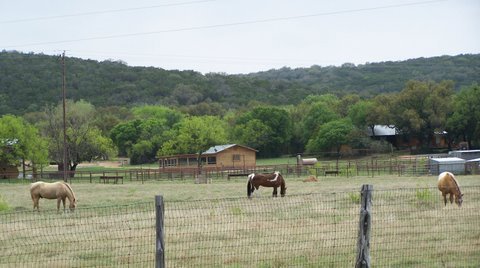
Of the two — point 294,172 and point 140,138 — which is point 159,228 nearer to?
point 294,172

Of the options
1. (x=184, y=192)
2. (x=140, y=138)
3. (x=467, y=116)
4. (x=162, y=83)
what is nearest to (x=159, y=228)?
(x=184, y=192)

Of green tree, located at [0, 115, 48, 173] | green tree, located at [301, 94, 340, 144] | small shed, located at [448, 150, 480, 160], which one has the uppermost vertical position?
green tree, located at [301, 94, 340, 144]

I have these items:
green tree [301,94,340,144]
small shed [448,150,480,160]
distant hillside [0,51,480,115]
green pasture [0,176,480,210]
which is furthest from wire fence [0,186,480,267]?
distant hillside [0,51,480,115]

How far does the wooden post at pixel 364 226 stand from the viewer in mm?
8406

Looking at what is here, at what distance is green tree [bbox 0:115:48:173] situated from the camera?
59875 millimetres

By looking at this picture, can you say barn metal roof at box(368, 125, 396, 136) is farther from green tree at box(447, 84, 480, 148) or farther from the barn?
the barn

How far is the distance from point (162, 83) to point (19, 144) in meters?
105

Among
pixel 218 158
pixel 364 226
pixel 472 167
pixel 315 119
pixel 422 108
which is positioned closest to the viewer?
pixel 364 226

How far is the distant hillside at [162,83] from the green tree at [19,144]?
62.6 m

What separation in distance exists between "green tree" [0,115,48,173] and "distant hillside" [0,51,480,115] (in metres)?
62.6

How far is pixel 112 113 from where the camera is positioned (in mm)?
122312

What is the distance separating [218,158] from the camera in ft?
237

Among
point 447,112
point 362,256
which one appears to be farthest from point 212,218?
point 447,112

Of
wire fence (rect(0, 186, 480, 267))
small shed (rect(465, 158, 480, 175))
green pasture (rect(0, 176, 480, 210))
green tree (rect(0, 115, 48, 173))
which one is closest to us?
wire fence (rect(0, 186, 480, 267))
